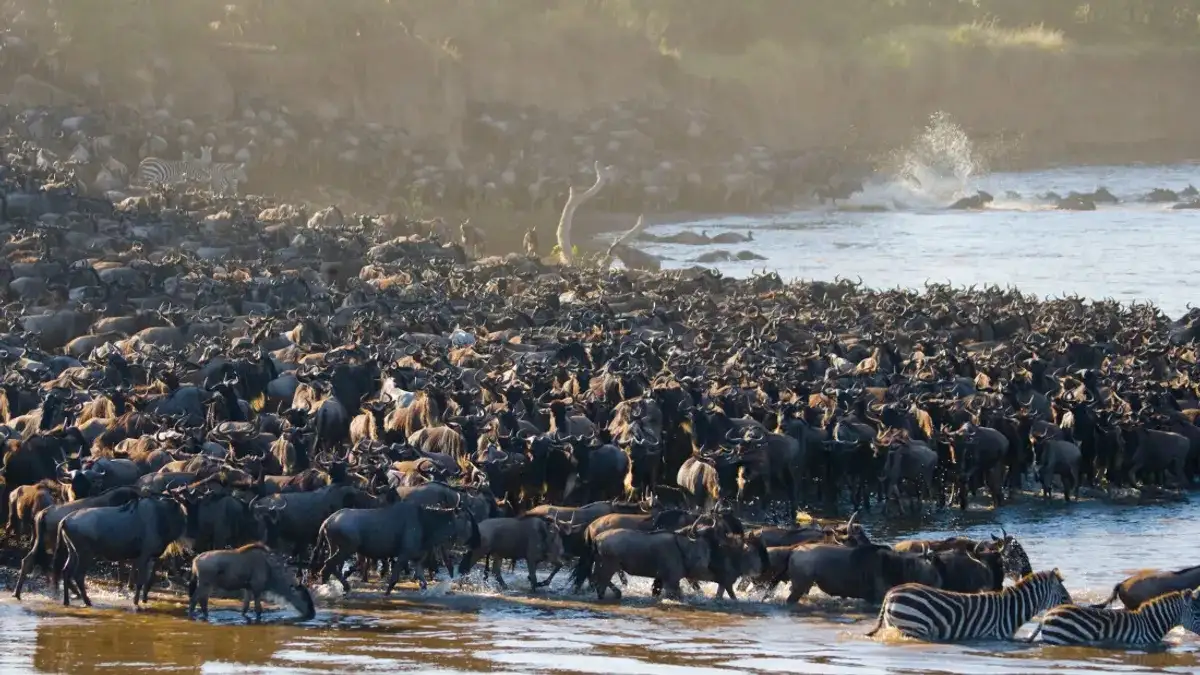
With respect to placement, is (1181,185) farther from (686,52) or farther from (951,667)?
(951,667)

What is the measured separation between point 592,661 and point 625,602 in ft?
7.91

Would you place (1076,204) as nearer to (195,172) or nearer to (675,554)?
(195,172)

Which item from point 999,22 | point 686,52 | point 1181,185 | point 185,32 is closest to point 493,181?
point 185,32

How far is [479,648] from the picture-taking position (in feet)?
42.5

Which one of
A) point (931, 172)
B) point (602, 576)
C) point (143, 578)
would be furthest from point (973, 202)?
point (143, 578)

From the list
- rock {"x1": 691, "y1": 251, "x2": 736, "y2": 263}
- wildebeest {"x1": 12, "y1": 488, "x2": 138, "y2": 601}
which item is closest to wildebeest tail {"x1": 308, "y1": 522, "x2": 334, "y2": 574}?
wildebeest {"x1": 12, "y1": 488, "x2": 138, "y2": 601}

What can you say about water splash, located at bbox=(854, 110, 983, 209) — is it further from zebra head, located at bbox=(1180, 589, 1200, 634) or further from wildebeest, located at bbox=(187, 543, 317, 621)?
wildebeest, located at bbox=(187, 543, 317, 621)

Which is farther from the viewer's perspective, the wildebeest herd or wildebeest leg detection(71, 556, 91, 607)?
the wildebeest herd

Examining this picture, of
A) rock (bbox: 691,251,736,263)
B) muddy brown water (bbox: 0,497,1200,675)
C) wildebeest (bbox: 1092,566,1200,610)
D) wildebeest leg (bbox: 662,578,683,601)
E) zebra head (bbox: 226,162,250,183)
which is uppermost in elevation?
zebra head (bbox: 226,162,250,183)

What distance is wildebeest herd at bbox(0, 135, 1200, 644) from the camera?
1465 cm

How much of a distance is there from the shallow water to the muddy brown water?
85.4 feet

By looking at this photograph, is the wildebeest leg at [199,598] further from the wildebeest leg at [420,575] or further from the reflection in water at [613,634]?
the wildebeest leg at [420,575]

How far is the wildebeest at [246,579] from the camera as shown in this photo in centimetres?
1382

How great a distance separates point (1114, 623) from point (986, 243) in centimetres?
4253
